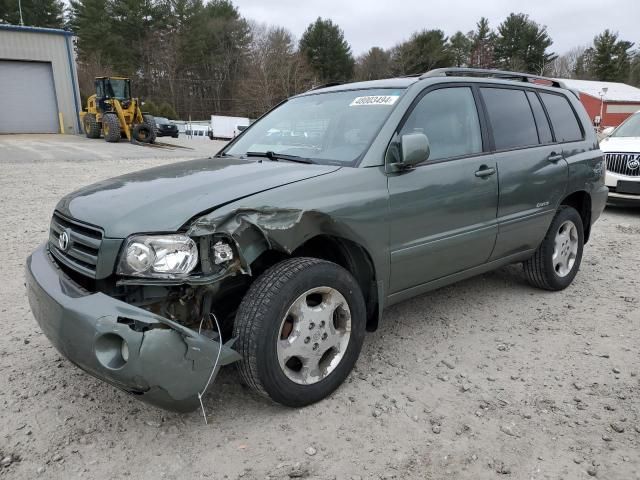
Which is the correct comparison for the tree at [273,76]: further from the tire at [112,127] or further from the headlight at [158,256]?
the headlight at [158,256]

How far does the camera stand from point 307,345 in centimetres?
260

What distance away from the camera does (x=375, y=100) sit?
10.8 ft

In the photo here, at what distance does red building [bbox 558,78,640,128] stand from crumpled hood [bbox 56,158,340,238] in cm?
4827

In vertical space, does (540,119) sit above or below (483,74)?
below

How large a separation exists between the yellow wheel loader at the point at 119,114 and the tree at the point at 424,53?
35.5 meters

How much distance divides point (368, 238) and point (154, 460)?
60.8 inches

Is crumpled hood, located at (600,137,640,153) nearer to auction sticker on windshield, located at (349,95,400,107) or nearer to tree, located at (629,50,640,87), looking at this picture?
auction sticker on windshield, located at (349,95,400,107)

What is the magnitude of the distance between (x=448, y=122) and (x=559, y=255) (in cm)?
188

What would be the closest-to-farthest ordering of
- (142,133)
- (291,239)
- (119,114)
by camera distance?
(291,239) → (142,133) → (119,114)

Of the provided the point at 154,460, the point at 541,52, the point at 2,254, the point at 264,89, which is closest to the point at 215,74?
the point at 264,89

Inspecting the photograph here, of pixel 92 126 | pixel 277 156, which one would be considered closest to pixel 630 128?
pixel 277 156

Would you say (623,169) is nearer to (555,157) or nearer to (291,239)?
(555,157)

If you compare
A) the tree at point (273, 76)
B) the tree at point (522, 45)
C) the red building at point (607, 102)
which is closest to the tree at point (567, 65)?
the tree at point (522, 45)

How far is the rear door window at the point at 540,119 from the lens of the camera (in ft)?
13.7
